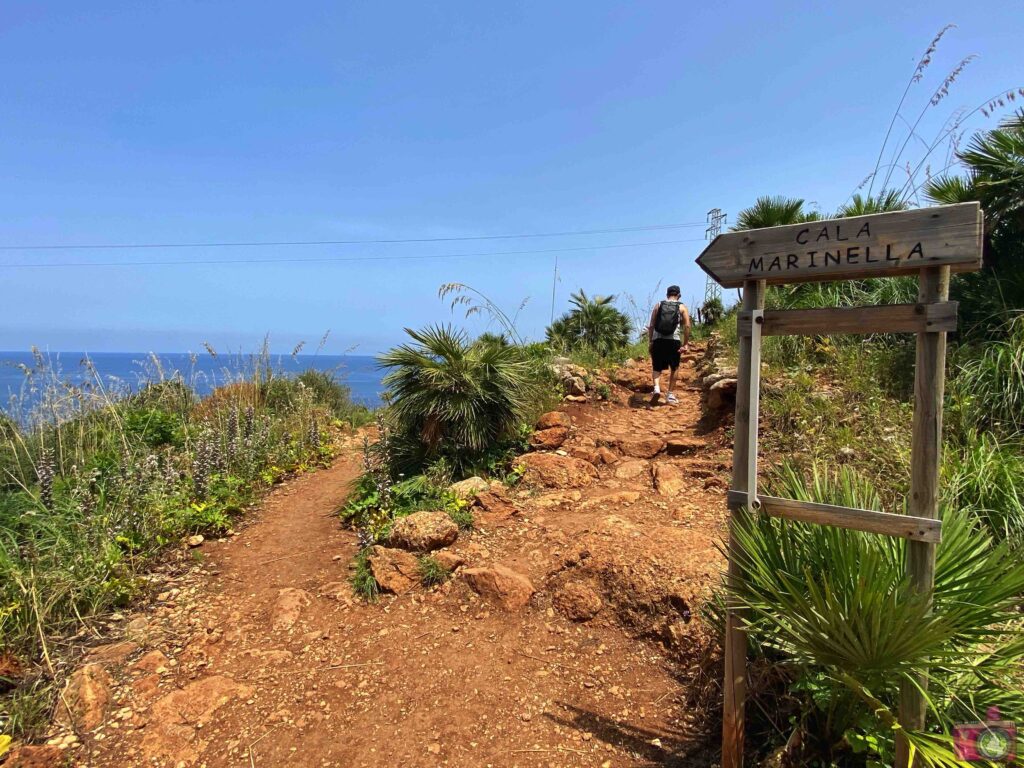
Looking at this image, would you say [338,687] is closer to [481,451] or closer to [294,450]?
[481,451]

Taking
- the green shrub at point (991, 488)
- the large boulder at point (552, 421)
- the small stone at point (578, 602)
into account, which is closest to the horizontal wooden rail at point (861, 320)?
the green shrub at point (991, 488)

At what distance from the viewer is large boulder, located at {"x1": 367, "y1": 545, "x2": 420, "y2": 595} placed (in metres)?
3.95

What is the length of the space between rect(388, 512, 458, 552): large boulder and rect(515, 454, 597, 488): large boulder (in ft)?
4.61

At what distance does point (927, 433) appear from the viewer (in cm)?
194

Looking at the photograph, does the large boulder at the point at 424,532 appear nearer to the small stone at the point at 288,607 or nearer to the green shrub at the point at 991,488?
the small stone at the point at 288,607

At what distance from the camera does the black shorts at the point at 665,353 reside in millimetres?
8016

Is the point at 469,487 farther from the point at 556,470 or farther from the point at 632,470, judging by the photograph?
the point at 632,470

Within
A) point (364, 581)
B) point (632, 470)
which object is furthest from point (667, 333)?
point (364, 581)

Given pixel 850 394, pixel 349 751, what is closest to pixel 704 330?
pixel 850 394

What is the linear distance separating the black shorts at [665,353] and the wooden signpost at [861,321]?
5781 mm

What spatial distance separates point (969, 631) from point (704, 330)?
13545mm

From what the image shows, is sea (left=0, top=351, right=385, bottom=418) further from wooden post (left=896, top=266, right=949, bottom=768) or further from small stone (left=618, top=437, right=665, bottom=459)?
wooden post (left=896, top=266, right=949, bottom=768)

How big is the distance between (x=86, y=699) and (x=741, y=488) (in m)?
3.50

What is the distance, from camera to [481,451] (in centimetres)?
596
